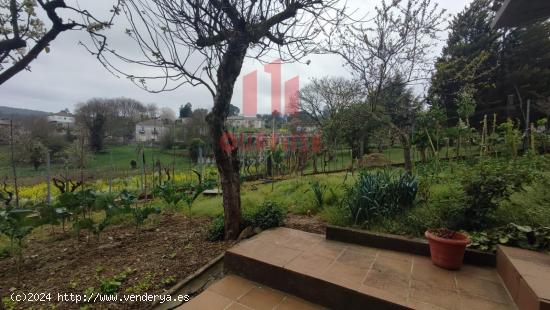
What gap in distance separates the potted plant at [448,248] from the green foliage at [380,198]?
24.9 inches

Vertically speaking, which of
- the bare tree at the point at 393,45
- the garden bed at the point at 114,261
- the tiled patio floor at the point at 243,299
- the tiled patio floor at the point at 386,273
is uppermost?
the bare tree at the point at 393,45

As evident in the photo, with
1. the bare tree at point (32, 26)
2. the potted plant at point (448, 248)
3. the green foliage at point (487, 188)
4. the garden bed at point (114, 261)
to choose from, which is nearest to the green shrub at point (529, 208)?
the green foliage at point (487, 188)

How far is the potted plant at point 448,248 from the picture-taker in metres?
1.90

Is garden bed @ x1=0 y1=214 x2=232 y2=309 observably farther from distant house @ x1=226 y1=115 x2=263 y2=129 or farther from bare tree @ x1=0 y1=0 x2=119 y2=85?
distant house @ x1=226 y1=115 x2=263 y2=129

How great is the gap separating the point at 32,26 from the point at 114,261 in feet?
7.57

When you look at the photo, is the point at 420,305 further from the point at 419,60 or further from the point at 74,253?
the point at 419,60

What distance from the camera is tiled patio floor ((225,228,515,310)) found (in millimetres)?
1613

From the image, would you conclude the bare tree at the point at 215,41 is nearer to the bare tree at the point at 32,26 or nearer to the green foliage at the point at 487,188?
the bare tree at the point at 32,26

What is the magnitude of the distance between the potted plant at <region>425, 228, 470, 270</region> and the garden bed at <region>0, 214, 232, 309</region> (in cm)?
192

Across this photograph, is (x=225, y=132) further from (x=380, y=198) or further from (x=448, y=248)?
(x=448, y=248)

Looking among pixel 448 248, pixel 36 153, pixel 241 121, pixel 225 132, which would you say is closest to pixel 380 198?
pixel 448 248

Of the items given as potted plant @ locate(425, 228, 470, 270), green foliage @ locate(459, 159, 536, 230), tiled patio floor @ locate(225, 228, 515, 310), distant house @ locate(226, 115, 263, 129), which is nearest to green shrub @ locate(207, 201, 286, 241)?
tiled patio floor @ locate(225, 228, 515, 310)

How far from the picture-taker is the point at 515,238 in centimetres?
201

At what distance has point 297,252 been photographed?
7.50 ft
